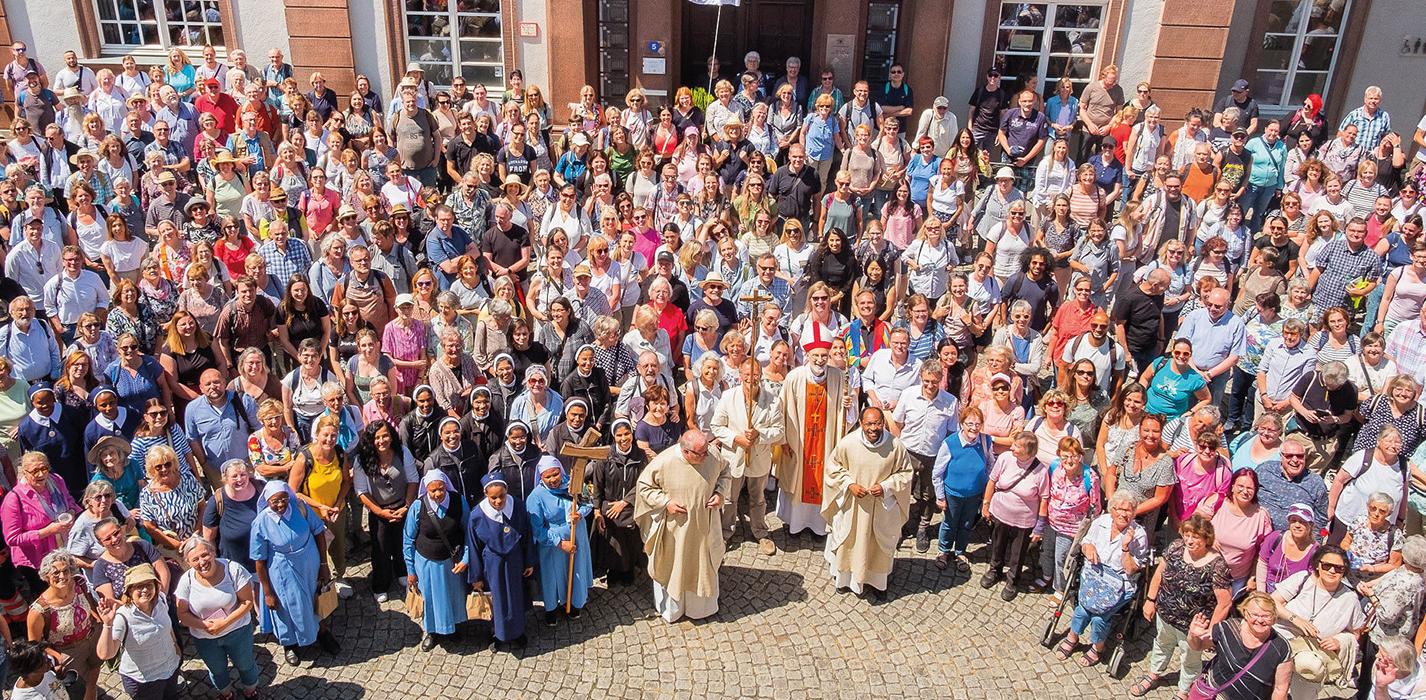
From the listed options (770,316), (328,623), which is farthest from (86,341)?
(770,316)

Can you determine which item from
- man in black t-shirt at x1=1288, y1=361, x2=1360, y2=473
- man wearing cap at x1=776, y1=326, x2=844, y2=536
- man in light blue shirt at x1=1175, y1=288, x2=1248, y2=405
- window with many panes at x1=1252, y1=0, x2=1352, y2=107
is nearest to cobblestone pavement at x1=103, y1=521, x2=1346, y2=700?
man wearing cap at x1=776, y1=326, x2=844, y2=536

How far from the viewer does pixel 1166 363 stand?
842 centimetres

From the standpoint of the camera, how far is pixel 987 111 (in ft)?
45.4

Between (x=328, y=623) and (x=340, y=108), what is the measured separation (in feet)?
35.6

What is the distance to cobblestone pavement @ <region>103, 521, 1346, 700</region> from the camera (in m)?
6.88

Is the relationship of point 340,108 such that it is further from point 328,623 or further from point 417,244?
point 328,623

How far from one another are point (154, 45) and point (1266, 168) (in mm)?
15491

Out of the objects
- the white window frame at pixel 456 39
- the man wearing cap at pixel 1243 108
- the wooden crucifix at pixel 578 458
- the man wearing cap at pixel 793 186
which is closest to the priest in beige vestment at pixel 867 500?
the wooden crucifix at pixel 578 458

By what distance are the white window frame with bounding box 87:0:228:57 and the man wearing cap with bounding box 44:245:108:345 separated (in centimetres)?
844

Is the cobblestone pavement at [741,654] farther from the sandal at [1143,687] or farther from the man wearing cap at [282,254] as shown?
the man wearing cap at [282,254]

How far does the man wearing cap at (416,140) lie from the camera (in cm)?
1231

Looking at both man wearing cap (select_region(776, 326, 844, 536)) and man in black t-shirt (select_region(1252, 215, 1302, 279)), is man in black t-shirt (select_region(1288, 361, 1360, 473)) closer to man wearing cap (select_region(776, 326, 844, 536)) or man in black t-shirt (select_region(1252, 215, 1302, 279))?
man in black t-shirt (select_region(1252, 215, 1302, 279))

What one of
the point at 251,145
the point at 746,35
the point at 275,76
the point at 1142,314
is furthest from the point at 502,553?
the point at 746,35

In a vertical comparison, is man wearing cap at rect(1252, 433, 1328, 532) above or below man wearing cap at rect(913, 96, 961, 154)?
below
